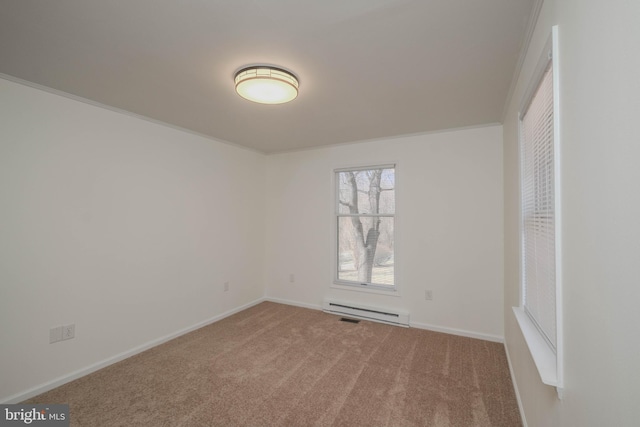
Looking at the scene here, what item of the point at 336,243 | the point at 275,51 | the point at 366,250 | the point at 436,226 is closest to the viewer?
the point at 275,51

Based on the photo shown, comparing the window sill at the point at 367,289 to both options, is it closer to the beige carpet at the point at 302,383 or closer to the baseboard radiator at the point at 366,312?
the baseboard radiator at the point at 366,312

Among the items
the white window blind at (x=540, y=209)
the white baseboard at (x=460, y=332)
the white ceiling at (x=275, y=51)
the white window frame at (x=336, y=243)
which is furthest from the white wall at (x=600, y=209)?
the white window frame at (x=336, y=243)

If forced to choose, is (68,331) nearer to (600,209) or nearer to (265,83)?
(265,83)

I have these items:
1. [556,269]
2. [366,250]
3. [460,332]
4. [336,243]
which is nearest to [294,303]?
[336,243]

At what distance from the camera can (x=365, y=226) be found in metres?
3.95

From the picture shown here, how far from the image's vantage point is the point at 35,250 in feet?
7.23

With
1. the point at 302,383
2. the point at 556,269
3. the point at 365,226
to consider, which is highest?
the point at 365,226

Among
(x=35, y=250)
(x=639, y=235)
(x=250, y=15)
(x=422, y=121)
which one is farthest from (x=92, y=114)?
(x=639, y=235)

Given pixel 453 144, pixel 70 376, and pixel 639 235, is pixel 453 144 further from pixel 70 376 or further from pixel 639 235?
pixel 70 376

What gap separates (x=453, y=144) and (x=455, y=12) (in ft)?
7.03

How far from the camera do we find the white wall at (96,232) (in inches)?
83.2

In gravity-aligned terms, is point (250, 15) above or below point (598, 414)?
above

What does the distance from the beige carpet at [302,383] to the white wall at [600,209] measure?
1120 mm

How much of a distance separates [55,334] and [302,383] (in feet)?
6.94
